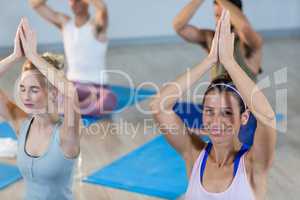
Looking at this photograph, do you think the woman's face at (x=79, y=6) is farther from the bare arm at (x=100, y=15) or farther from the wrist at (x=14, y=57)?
the wrist at (x=14, y=57)

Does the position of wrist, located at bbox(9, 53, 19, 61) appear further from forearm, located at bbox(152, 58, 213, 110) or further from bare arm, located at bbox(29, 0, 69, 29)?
bare arm, located at bbox(29, 0, 69, 29)

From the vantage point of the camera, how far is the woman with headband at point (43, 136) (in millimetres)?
2258

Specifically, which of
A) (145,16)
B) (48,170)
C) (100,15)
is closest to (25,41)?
(48,170)

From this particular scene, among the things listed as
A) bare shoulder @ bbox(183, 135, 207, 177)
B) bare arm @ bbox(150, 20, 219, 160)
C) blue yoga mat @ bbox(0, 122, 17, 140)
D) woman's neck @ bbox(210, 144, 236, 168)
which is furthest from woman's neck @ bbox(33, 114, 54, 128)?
blue yoga mat @ bbox(0, 122, 17, 140)

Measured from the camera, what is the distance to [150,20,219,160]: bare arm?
6.44 ft

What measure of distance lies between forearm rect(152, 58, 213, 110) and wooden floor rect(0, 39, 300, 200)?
146cm

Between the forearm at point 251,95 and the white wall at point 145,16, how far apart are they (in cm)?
525

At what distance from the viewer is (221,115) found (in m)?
2.04

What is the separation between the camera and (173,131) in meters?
2.13

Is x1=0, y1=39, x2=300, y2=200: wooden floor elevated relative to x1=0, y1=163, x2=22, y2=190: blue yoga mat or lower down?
elevated

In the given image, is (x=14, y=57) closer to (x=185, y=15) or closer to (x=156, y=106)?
(x=156, y=106)

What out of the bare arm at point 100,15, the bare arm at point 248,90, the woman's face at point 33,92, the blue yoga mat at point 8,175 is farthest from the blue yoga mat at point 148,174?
the bare arm at point 248,90

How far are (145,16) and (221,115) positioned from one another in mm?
5270

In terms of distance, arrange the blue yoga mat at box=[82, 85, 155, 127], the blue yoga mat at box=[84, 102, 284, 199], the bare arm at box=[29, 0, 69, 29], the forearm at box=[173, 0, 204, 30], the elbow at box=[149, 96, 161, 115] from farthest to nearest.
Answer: the blue yoga mat at box=[82, 85, 155, 127]
the bare arm at box=[29, 0, 69, 29]
the forearm at box=[173, 0, 204, 30]
the blue yoga mat at box=[84, 102, 284, 199]
the elbow at box=[149, 96, 161, 115]
